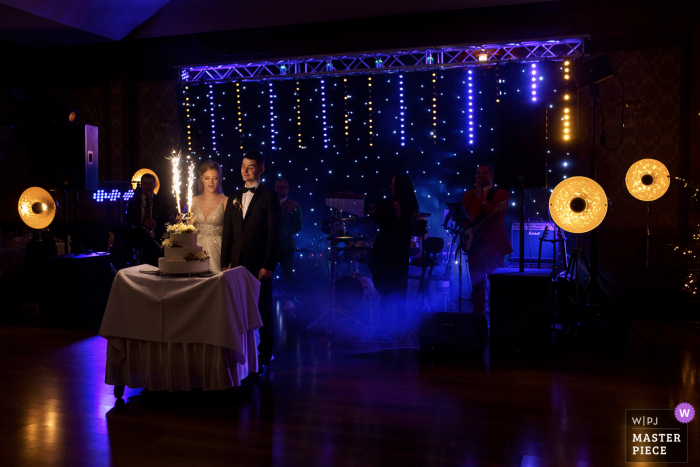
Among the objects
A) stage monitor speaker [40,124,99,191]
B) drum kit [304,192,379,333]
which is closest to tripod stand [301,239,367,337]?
drum kit [304,192,379,333]

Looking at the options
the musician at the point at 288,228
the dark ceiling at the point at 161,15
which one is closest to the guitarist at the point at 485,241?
the musician at the point at 288,228

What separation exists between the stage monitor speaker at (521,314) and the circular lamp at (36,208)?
5.89 m

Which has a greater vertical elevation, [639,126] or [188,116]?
[188,116]

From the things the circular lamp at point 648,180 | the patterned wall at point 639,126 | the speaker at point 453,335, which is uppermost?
the patterned wall at point 639,126

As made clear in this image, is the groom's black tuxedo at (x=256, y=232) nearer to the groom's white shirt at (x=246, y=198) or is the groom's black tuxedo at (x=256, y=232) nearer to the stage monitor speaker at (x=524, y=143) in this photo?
the groom's white shirt at (x=246, y=198)

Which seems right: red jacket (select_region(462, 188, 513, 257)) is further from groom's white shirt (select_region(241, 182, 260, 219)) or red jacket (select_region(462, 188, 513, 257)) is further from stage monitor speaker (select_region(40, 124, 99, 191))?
stage monitor speaker (select_region(40, 124, 99, 191))

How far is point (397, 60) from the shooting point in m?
8.11

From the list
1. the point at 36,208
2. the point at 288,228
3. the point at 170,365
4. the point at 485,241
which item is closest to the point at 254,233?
the point at 170,365

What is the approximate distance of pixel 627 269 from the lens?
7.36m

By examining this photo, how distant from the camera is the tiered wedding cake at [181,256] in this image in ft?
12.4

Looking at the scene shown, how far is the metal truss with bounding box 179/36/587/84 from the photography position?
7.50 meters

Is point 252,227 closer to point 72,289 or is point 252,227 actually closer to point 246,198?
point 246,198

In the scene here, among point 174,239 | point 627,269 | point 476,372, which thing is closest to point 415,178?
point 627,269

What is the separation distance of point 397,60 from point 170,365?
5.94 m
